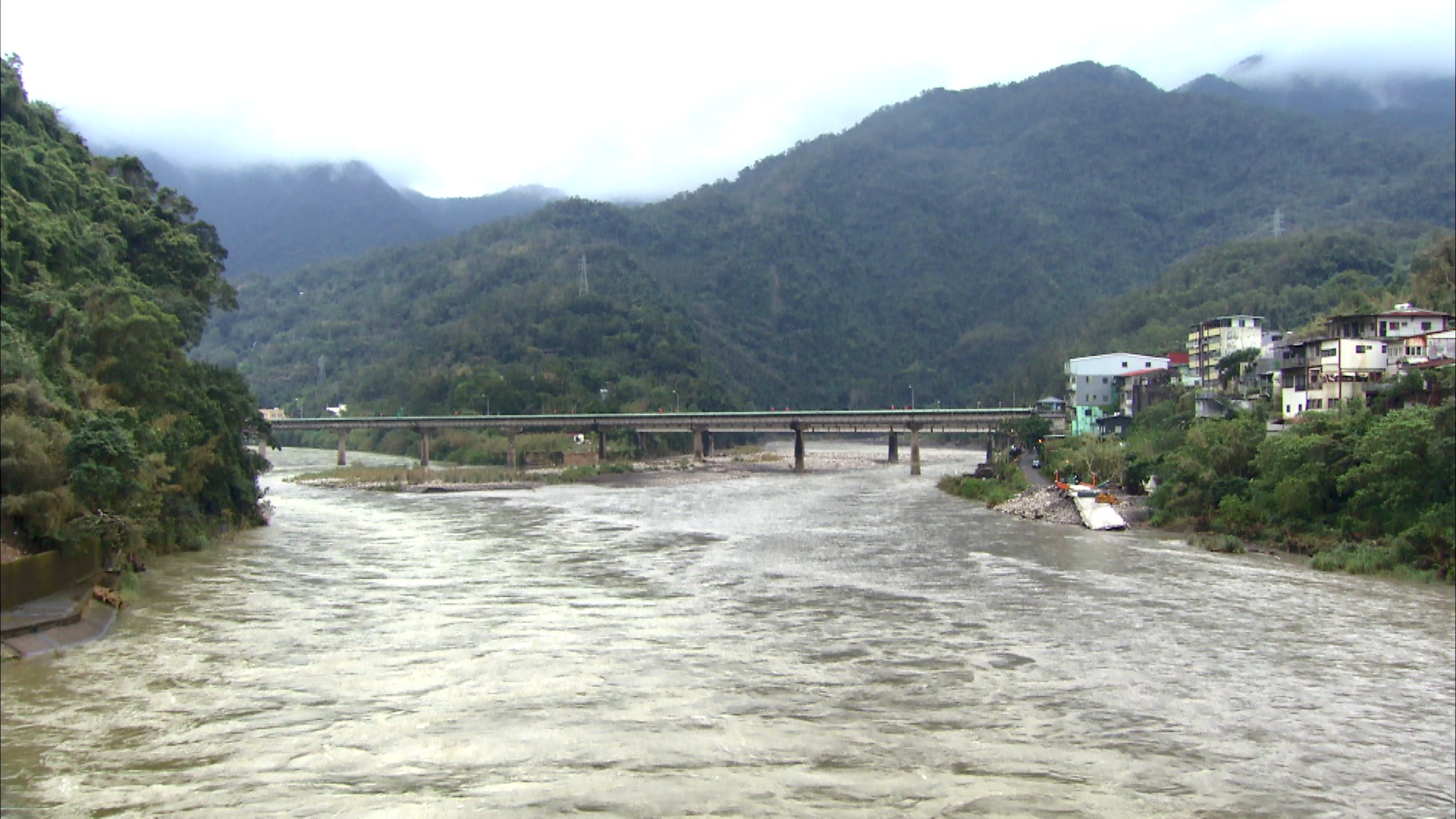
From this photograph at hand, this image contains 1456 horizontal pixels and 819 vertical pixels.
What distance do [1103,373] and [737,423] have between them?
27.2m

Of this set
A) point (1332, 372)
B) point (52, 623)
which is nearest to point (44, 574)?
point (52, 623)

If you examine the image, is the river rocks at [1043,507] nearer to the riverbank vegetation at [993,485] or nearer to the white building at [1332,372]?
the riverbank vegetation at [993,485]

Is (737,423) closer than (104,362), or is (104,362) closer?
(104,362)

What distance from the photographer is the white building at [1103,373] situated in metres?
75.2

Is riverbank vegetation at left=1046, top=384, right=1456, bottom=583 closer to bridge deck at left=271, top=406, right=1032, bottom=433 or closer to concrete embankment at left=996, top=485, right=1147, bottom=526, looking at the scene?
concrete embankment at left=996, top=485, right=1147, bottom=526

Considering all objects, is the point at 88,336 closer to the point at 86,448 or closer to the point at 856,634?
the point at 86,448

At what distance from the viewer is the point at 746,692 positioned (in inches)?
640

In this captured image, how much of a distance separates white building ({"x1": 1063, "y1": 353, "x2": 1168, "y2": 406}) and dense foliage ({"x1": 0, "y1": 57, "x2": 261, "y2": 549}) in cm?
5483

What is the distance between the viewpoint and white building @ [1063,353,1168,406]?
75.2 metres

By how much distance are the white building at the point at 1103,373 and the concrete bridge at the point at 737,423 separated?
3.92 metres

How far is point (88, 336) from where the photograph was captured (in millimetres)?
29422

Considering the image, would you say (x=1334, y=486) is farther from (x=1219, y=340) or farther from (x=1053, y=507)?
(x=1219, y=340)

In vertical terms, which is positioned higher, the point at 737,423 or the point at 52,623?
the point at 737,423

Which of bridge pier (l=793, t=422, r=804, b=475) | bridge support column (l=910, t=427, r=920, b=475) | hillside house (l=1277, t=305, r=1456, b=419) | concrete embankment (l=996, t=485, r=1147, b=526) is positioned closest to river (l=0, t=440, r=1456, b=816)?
concrete embankment (l=996, t=485, r=1147, b=526)
